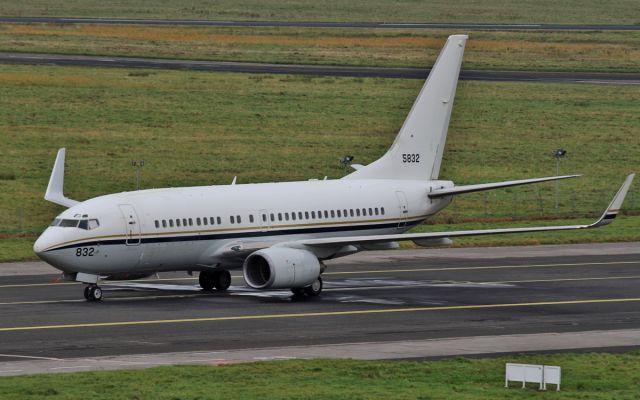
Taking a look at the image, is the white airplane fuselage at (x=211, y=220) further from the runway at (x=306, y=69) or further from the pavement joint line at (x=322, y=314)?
the runway at (x=306, y=69)

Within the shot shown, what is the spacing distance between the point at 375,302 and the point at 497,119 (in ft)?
211

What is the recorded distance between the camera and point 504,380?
3606 cm

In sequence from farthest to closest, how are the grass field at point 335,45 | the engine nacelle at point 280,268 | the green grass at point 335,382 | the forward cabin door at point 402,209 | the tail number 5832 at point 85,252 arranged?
the grass field at point 335,45 → the forward cabin door at point 402,209 → the engine nacelle at point 280,268 → the tail number 5832 at point 85,252 → the green grass at point 335,382

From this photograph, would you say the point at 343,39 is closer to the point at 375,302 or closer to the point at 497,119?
the point at 497,119

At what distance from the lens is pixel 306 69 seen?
13925 centimetres

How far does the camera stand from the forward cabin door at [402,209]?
5881 cm

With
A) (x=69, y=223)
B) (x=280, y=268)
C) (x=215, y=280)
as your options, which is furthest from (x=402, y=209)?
(x=69, y=223)

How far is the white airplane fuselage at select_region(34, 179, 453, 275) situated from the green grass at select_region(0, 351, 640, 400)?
14.4 meters

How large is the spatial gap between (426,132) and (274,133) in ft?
147

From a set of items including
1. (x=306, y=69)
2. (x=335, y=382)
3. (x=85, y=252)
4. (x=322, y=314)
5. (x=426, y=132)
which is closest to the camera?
(x=335, y=382)

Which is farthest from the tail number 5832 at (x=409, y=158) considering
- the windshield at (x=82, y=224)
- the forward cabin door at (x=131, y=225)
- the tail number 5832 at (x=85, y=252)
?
the tail number 5832 at (x=85, y=252)

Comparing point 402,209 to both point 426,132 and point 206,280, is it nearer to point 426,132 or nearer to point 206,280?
point 426,132

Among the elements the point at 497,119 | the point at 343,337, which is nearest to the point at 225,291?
the point at 343,337

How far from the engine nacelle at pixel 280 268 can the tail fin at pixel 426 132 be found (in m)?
8.41
